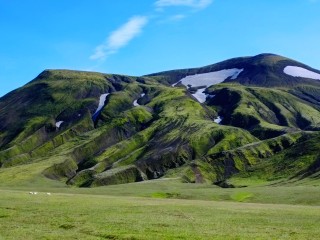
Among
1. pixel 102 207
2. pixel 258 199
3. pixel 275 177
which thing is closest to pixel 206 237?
pixel 102 207

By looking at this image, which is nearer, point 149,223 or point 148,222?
point 149,223

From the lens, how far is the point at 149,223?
53219mm

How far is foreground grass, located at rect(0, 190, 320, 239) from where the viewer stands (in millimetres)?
44812

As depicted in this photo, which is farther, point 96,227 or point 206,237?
point 96,227

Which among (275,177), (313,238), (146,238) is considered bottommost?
(275,177)

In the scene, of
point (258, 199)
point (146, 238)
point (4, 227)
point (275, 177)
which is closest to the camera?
point (146, 238)

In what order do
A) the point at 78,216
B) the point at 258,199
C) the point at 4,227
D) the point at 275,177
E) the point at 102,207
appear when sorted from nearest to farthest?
the point at 4,227, the point at 78,216, the point at 102,207, the point at 258,199, the point at 275,177

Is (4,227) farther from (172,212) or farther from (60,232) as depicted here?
(172,212)

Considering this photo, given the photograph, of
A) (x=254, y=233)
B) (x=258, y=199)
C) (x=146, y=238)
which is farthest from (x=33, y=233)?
(x=258, y=199)

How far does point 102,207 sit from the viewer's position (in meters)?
72.5

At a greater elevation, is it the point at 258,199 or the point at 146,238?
the point at 146,238

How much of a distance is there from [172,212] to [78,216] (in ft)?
48.7

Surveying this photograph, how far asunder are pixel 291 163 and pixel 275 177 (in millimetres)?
12572

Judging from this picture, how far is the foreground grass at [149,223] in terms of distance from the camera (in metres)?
44.8
